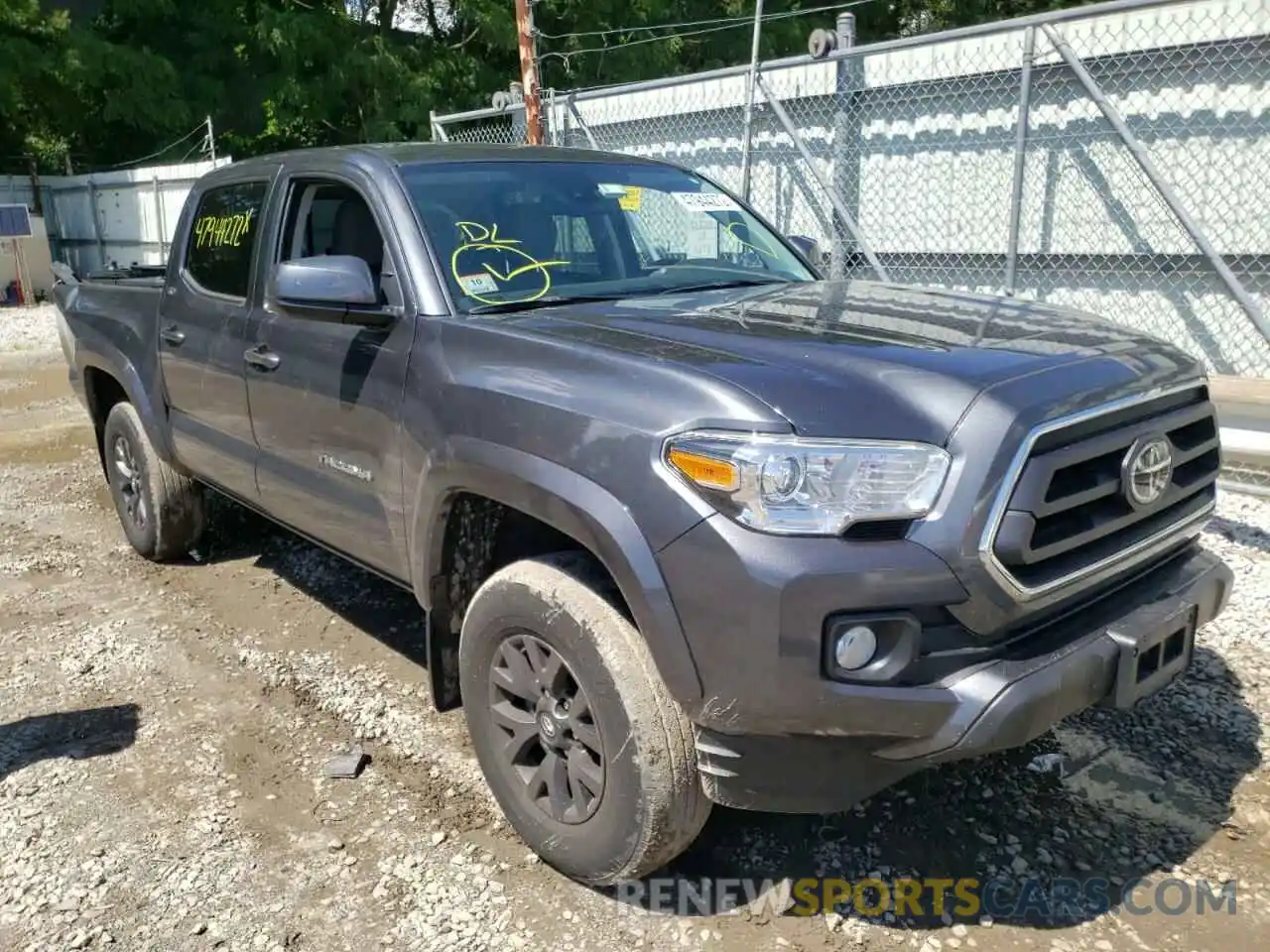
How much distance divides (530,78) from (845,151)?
114 inches

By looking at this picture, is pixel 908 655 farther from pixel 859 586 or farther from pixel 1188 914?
pixel 1188 914

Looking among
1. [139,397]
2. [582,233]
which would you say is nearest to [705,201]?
[582,233]

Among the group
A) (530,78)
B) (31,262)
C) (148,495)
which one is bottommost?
(148,495)

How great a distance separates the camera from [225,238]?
4359 millimetres

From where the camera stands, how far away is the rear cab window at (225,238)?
4.12 meters

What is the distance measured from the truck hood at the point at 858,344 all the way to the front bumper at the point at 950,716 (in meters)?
0.53

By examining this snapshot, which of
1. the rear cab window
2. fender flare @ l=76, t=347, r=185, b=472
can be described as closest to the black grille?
the rear cab window

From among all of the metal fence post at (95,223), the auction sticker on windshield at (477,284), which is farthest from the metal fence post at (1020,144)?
the metal fence post at (95,223)

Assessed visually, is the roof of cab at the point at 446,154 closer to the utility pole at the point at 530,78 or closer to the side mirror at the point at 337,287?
the side mirror at the point at 337,287

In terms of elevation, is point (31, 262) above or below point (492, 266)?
below

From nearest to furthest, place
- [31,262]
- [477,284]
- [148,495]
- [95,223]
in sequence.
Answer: [477,284] < [148,495] < [31,262] < [95,223]

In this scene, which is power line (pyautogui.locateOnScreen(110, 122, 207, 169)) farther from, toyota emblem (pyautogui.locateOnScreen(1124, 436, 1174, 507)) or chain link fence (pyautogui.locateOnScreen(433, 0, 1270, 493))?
toyota emblem (pyautogui.locateOnScreen(1124, 436, 1174, 507))

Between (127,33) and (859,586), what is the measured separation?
2437cm

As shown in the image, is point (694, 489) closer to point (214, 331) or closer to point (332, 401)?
point (332, 401)
